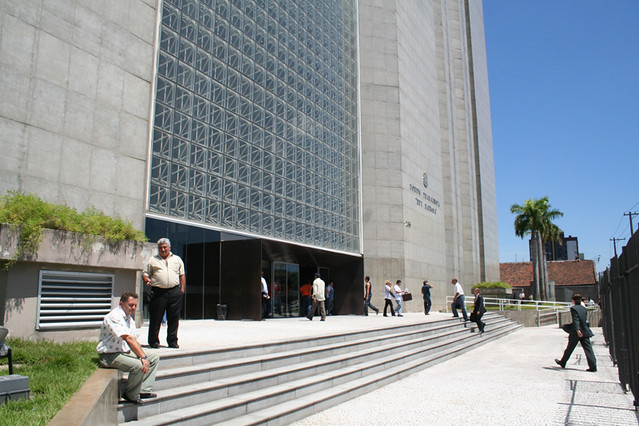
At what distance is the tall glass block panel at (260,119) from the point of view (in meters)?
16.3

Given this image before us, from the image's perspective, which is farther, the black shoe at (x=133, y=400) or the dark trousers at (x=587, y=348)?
the dark trousers at (x=587, y=348)

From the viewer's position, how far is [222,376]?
7.49 meters

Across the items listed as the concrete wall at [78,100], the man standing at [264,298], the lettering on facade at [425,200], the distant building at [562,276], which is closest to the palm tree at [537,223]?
the distant building at [562,276]

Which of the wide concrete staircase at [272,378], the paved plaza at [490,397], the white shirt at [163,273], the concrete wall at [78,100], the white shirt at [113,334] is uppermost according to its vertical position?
the concrete wall at [78,100]

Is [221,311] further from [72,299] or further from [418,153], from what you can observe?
[418,153]

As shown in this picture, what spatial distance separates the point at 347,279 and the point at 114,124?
16310mm

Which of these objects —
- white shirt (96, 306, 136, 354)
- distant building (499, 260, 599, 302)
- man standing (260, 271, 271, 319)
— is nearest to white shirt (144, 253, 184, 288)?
white shirt (96, 306, 136, 354)

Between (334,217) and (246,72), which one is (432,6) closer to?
(334,217)

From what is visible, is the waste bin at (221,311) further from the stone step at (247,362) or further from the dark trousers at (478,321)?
the dark trousers at (478,321)

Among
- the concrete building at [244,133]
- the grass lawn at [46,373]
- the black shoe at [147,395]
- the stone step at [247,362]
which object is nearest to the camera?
the grass lawn at [46,373]

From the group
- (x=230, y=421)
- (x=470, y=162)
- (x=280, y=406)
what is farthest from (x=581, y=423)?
(x=470, y=162)

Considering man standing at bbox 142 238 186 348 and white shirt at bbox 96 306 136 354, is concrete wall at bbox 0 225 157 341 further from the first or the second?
white shirt at bbox 96 306 136 354

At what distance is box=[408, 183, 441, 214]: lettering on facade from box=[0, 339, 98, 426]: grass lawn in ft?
82.2

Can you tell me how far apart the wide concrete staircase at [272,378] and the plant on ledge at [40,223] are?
355 centimetres
